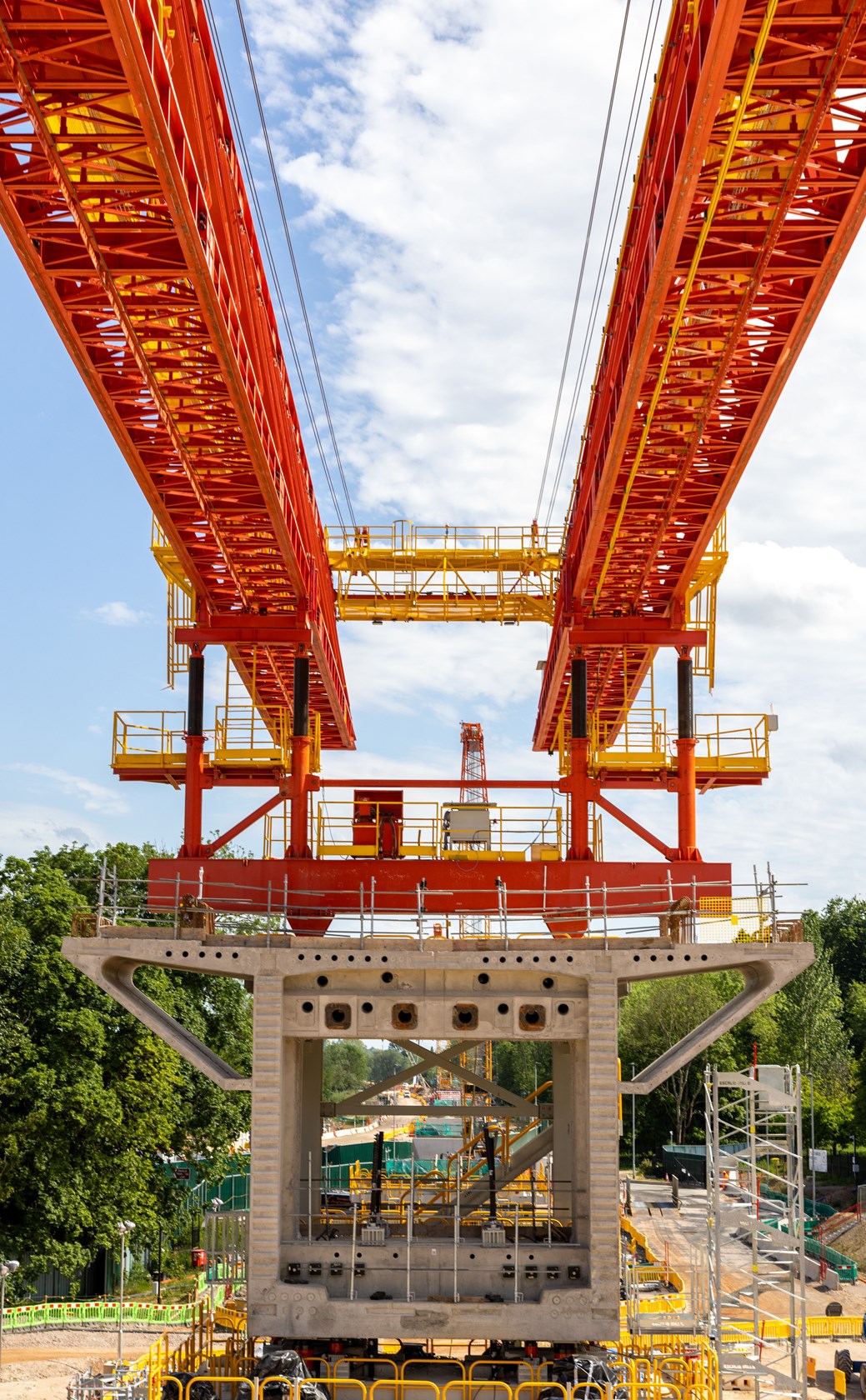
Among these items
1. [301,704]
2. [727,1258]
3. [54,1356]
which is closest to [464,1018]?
[301,704]

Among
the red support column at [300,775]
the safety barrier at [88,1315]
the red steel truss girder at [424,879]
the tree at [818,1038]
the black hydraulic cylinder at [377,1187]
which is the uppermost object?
the red support column at [300,775]

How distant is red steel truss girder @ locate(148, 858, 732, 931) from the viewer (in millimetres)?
29609

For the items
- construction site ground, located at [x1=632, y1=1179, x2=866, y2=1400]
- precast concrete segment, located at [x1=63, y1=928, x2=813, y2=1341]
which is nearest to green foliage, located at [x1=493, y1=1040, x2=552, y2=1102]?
construction site ground, located at [x1=632, y1=1179, x2=866, y2=1400]

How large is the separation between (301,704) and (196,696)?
3.33 m

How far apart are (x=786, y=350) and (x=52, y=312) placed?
1137 cm

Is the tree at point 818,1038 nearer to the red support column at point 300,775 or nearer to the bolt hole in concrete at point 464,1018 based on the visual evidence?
the red support column at point 300,775

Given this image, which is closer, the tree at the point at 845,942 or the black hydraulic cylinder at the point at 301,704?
the black hydraulic cylinder at the point at 301,704

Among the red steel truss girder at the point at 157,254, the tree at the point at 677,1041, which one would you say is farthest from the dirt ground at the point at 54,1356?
the tree at the point at 677,1041

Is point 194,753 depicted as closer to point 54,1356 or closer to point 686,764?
point 686,764

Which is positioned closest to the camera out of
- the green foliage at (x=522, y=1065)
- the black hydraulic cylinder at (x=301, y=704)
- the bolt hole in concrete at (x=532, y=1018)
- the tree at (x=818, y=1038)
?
the bolt hole in concrete at (x=532, y=1018)

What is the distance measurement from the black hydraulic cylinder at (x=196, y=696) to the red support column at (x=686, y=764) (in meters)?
11.6

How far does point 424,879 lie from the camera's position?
97.7 ft

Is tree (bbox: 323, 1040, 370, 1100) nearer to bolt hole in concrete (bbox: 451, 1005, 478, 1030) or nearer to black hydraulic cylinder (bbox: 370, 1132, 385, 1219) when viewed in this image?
black hydraulic cylinder (bbox: 370, 1132, 385, 1219)

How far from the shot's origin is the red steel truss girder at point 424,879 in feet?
97.1
